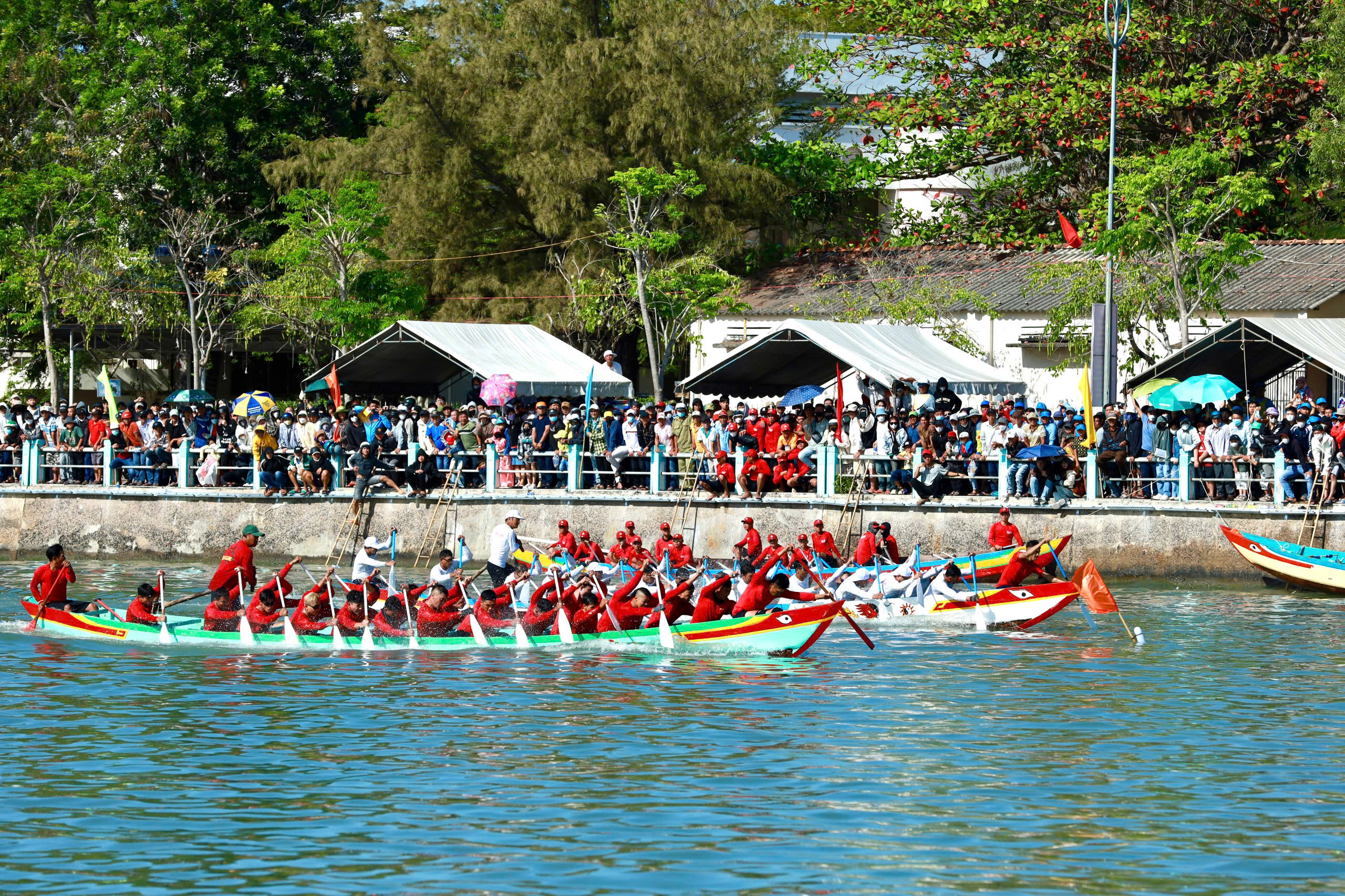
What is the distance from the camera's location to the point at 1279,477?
2920 cm

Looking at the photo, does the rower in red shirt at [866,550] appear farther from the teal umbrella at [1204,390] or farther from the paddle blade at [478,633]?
the teal umbrella at [1204,390]

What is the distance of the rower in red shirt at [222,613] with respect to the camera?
82.0 ft

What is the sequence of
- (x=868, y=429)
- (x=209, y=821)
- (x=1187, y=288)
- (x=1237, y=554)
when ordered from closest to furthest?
(x=209, y=821), (x=1237, y=554), (x=868, y=429), (x=1187, y=288)

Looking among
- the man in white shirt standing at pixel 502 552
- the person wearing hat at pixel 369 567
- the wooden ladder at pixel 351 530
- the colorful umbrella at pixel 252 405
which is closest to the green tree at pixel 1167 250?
the man in white shirt standing at pixel 502 552

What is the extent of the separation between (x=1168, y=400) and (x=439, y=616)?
45.6 ft

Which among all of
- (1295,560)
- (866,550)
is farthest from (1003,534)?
(1295,560)

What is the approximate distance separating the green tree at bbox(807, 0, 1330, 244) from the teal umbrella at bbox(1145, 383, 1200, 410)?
15519 mm

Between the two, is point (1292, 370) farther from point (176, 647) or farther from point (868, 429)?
point (176, 647)

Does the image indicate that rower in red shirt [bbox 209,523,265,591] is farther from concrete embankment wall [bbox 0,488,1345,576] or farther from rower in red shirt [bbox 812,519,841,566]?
concrete embankment wall [bbox 0,488,1345,576]

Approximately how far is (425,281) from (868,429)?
21.4 metres

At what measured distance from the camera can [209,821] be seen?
14.8 m

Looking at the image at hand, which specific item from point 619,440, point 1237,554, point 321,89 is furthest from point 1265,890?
point 321,89

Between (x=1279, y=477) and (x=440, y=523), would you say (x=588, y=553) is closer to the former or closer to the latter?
(x=440, y=523)

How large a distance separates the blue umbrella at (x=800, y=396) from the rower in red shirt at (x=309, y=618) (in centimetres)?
1288
